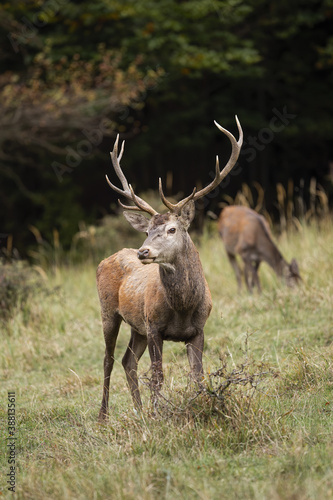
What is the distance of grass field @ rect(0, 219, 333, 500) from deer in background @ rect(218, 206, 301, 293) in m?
A: 0.87

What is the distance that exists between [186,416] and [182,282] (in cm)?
101

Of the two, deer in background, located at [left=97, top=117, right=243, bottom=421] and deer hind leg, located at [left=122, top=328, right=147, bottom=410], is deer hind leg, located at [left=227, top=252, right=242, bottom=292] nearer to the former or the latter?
deer hind leg, located at [left=122, top=328, right=147, bottom=410]

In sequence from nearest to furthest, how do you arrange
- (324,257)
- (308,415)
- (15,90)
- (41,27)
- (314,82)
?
(308,415)
(324,257)
(15,90)
(41,27)
(314,82)

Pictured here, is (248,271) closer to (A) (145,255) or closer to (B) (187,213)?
(B) (187,213)

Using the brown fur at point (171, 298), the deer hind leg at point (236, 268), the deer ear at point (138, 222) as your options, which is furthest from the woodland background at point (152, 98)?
the brown fur at point (171, 298)

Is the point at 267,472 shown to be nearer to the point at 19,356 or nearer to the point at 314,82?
the point at 19,356

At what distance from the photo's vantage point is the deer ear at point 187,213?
5.34 m

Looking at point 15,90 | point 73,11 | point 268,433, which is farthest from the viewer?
point 73,11

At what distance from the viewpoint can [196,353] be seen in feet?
17.3

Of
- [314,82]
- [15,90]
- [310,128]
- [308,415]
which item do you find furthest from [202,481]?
→ [314,82]

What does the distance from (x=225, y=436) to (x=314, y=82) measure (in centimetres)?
1719

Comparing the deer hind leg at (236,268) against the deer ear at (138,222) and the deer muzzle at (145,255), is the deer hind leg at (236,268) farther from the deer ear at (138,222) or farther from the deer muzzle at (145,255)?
the deer muzzle at (145,255)

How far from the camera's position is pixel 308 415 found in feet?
15.9

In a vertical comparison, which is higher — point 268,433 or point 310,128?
point 268,433
